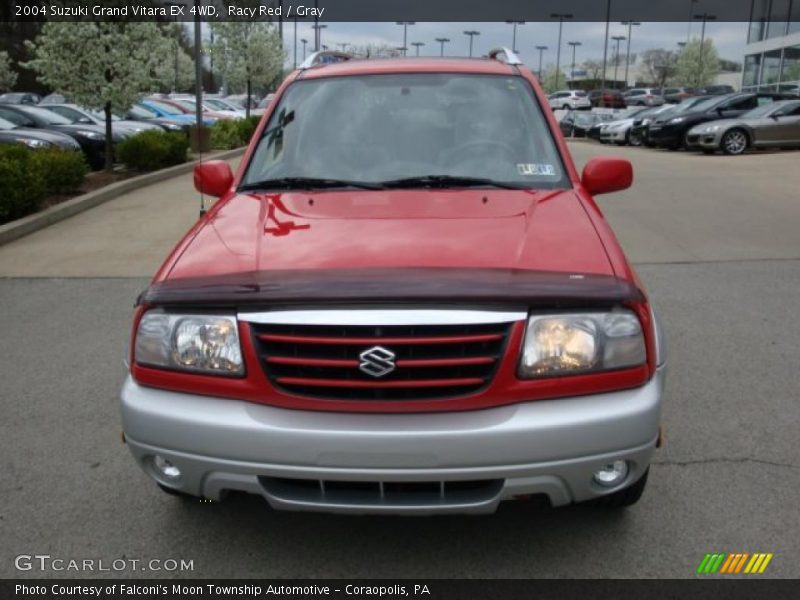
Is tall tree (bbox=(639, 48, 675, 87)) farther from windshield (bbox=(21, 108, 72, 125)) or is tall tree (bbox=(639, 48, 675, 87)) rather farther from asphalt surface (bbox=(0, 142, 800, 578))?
asphalt surface (bbox=(0, 142, 800, 578))

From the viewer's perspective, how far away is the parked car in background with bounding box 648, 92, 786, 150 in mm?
22531

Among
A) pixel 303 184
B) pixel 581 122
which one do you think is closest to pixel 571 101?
pixel 581 122

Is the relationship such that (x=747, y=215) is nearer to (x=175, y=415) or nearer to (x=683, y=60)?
(x=175, y=415)

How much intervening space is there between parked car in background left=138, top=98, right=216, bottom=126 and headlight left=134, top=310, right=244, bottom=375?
69.6ft

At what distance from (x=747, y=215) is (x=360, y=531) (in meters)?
9.17

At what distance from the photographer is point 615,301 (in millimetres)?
2469

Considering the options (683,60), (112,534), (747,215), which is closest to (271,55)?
(747,215)

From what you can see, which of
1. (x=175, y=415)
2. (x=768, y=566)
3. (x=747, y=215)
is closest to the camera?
(x=175, y=415)

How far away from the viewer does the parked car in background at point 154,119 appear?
19953 mm

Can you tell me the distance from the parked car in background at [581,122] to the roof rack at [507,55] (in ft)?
95.5

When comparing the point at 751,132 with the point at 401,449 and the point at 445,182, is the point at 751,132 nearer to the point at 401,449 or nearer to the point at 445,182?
the point at 445,182

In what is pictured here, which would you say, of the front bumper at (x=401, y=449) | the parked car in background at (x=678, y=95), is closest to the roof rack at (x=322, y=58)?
the front bumper at (x=401, y=449)

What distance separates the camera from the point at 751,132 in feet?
66.1

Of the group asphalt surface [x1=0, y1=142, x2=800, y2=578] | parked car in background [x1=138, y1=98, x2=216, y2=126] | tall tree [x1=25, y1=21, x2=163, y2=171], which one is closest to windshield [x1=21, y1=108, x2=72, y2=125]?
tall tree [x1=25, y1=21, x2=163, y2=171]
